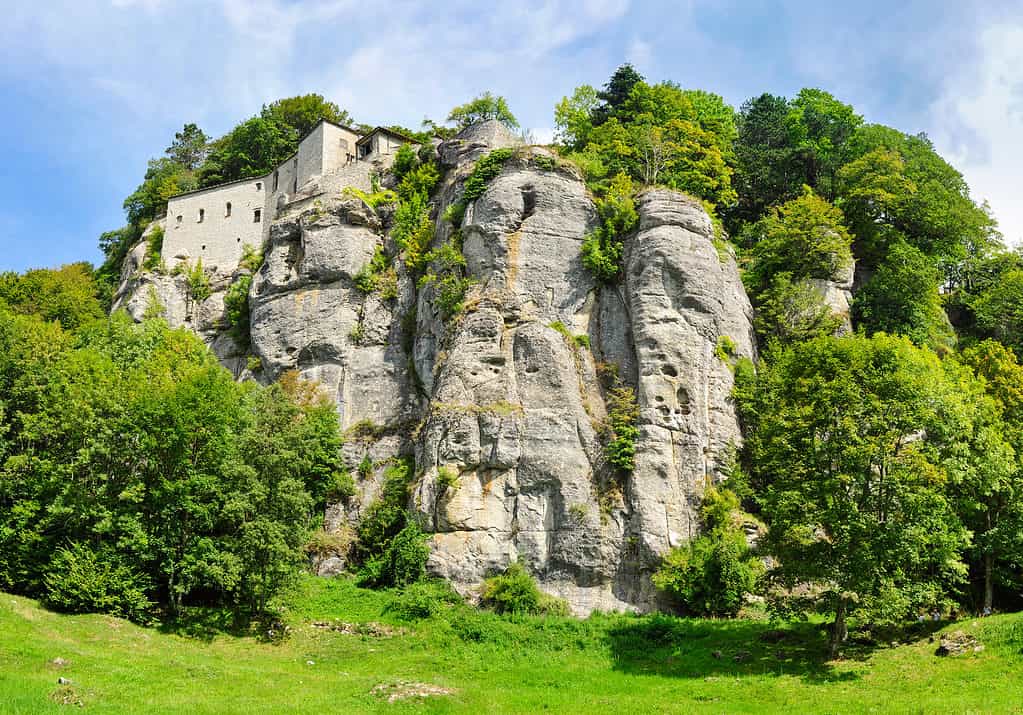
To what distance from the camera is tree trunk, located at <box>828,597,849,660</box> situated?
26841 mm

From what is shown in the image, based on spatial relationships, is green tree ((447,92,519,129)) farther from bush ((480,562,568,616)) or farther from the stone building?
bush ((480,562,568,616))

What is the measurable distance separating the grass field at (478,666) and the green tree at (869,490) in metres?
1.84

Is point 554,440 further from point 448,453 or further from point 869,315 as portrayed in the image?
point 869,315

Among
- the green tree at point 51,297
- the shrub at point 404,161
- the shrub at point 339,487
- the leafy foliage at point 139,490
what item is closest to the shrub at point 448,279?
the shrub at point 404,161

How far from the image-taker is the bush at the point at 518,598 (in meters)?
33.3

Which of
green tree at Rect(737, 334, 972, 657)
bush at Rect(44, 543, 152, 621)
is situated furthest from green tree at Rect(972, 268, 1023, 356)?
bush at Rect(44, 543, 152, 621)

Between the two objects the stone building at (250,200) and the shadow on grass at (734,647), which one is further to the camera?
the stone building at (250,200)

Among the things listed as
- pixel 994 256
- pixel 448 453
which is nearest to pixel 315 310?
pixel 448 453

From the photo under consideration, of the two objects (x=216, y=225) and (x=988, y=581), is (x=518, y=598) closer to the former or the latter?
(x=988, y=581)

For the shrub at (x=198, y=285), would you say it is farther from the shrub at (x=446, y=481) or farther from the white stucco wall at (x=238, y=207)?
the shrub at (x=446, y=481)

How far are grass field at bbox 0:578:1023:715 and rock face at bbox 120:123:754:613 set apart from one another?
3.69 meters

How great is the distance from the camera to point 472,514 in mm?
36250

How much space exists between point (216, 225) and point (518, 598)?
35.6m

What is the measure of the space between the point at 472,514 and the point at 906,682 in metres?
17.5
